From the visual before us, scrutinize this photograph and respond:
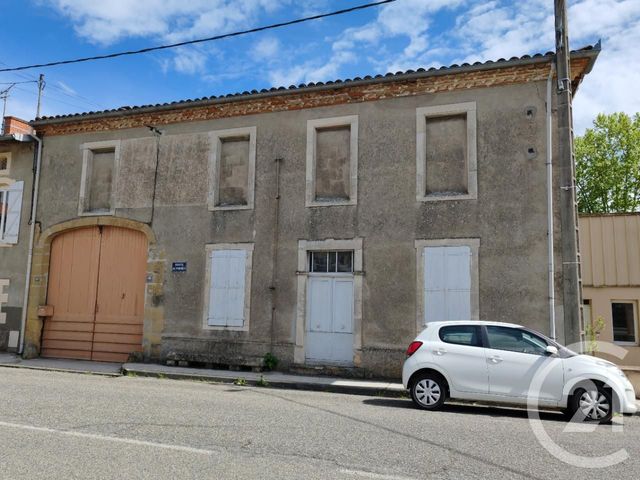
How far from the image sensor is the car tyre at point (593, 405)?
25.3 feet

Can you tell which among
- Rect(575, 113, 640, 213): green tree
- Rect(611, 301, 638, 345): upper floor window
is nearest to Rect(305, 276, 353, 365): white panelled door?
Rect(611, 301, 638, 345): upper floor window

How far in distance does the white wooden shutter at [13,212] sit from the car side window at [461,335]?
1250cm

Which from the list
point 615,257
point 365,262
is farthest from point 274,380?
point 615,257

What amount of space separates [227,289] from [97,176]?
530 cm

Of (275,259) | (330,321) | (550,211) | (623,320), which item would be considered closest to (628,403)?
(550,211)

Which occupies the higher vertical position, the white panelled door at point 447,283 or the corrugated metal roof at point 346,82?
the corrugated metal roof at point 346,82

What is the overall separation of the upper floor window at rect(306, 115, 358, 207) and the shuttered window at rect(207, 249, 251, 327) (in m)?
2.21

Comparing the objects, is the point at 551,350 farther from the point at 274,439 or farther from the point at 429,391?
the point at 274,439

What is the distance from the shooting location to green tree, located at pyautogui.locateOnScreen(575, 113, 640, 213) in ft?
110

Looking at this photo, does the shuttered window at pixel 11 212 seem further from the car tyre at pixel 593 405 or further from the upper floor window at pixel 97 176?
the car tyre at pixel 593 405

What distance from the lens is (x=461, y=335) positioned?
28.4 feet


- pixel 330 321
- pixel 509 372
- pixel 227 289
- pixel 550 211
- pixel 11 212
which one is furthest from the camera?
pixel 11 212

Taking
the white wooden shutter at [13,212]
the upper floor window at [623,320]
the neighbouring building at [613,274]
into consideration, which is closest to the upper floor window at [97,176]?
the white wooden shutter at [13,212]

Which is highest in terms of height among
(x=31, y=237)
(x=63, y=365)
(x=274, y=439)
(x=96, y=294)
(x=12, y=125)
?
(x=12, y=125)
